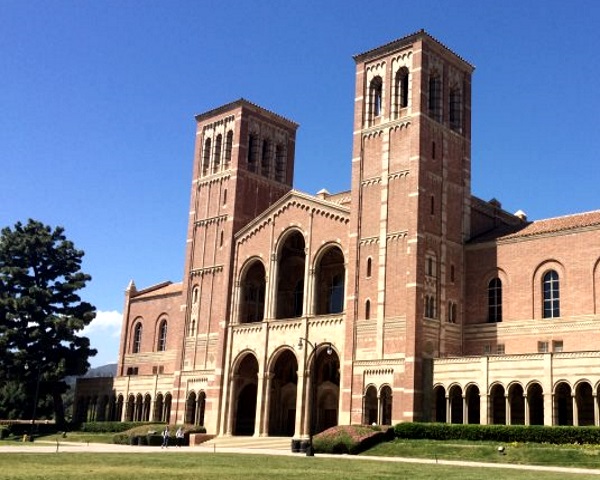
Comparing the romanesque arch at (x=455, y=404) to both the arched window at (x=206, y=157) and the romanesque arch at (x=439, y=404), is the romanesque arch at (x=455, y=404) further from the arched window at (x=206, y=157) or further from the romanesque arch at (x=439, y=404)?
the arched window at (x=206, y=157)

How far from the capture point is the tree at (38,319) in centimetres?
6650

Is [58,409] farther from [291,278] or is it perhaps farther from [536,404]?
[536,404]

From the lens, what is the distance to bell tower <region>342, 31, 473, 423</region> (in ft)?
157

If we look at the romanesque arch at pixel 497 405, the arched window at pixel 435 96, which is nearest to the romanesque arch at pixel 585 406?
the romanesque arch at pixel 497 405

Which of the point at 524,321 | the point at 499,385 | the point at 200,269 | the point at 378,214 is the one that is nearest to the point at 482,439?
the point at 499,385

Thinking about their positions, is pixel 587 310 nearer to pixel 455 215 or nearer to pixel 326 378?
pixel 455 215

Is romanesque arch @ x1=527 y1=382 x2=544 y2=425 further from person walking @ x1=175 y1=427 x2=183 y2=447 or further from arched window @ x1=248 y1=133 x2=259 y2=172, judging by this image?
arched window @ x1=248 y1=133 x2=259 y2=172

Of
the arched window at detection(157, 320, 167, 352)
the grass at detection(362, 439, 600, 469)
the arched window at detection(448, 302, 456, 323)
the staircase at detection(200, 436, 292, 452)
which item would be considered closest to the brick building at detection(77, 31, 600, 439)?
the arched window at detection(448, 302, 456, 323)

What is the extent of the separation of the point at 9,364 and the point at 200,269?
18.0 meters

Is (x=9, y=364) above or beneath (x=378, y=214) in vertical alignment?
beneath

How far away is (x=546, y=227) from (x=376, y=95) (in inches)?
590

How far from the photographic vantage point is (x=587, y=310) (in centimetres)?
4528

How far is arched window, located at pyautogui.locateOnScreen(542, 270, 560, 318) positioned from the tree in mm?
39974

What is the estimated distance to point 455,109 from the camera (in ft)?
181
